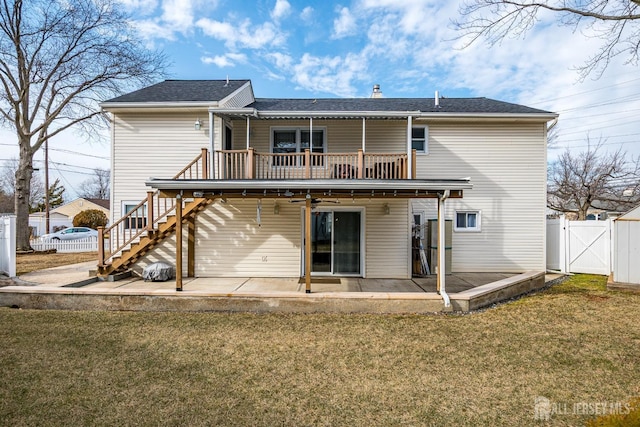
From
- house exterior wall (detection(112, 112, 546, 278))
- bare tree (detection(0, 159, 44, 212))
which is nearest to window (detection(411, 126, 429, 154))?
house exterior wall (detection(112, 112, 546, 278))

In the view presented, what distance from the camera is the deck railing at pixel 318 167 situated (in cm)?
847

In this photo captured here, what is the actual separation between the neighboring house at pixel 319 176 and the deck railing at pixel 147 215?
0.16ft

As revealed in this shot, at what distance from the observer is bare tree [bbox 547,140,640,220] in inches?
753

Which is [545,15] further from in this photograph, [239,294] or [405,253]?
[239,294]

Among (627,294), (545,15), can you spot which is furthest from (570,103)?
(627,294)

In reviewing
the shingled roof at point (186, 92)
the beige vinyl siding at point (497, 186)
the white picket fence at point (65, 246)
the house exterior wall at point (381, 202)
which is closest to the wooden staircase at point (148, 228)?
the house exterior wall at point (381, 202)

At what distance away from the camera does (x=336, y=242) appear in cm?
977

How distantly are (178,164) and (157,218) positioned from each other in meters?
1.80

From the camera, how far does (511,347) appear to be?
5.02m

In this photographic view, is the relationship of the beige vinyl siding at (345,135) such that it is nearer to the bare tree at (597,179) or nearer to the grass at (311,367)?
the grass at (311,367)

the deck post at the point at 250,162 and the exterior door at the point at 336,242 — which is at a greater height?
the deck post at the point at 250,162

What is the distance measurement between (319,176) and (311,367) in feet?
18.8

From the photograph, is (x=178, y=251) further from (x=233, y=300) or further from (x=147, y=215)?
(x=147, y=215)

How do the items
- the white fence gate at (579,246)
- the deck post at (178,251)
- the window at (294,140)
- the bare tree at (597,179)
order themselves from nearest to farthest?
1. the deck post at (178,251)
2. the window at (294,140)
3. the white fence gate at (579,246)
4. the bare tree at (597,179)
